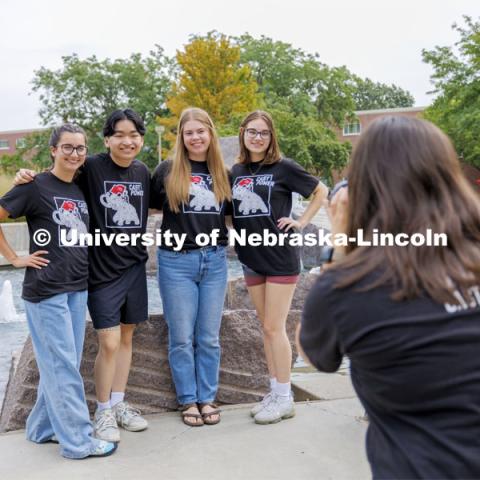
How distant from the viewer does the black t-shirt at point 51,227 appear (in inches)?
137

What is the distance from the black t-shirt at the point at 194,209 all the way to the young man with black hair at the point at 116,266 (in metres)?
0.11

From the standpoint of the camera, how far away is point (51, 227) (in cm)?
354

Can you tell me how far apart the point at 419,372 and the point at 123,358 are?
295cm

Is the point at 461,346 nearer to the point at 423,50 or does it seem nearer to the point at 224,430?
the point at 224,430

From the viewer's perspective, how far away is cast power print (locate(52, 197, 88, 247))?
3.57 meters

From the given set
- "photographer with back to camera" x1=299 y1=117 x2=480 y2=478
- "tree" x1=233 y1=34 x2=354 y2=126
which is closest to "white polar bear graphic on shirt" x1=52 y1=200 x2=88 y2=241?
"photographer with back to camera" x1=299 y1=117 x2=480 y2=478

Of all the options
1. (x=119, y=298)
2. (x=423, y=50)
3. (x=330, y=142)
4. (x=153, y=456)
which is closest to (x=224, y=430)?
(x=153, y=456)

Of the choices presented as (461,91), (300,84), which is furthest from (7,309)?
(300,84)

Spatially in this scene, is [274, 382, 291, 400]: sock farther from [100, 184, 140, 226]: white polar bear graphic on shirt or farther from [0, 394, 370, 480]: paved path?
[100, 184, 140, 226]: white polar bear graphic on shirt

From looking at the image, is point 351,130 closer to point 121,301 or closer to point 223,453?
point 121,301

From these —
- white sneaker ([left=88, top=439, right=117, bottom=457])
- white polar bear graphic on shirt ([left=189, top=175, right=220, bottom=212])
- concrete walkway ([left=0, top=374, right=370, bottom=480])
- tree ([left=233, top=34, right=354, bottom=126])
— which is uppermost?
tree ([left=233, top=34, right=354, bottom=126])

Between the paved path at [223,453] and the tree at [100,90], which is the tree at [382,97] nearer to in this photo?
the tree at [100,90]

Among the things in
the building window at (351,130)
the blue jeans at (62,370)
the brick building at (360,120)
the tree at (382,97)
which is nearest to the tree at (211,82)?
the brick building at (360,120)

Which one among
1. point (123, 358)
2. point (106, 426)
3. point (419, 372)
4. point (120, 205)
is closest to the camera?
point (419, 372)
